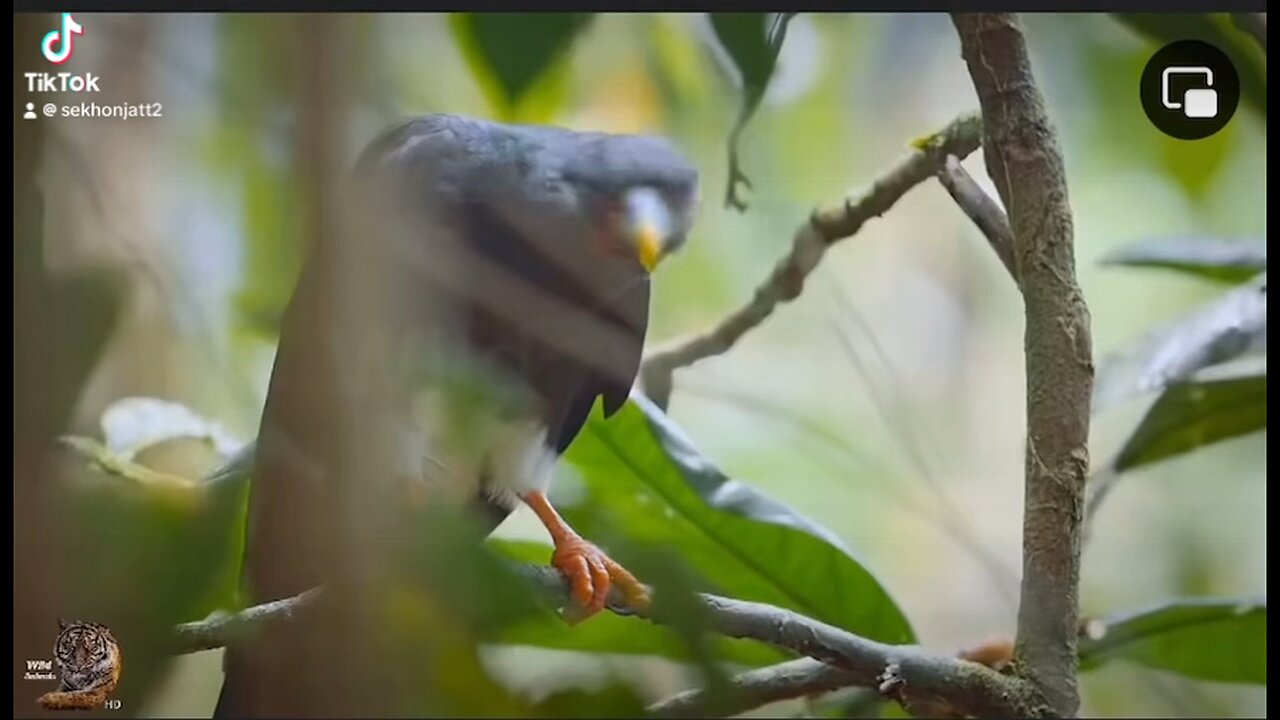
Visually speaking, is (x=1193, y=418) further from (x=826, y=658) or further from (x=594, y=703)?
(x=594, y=703)

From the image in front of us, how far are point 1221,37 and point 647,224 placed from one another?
479 mm

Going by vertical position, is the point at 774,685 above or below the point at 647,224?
below

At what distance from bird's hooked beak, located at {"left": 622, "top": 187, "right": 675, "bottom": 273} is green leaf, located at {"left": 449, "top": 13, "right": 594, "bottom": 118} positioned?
12cm

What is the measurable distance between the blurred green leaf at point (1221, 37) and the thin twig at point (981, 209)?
0.58 feet

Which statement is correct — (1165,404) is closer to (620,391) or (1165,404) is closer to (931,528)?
(931,528)

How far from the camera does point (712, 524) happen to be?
0.93 meters

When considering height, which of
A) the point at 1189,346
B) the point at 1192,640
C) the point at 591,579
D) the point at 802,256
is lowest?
the point at 1192,640

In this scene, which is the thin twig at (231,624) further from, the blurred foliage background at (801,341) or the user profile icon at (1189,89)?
the user profile icon at (1189,89)

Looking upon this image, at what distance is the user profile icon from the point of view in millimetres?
942

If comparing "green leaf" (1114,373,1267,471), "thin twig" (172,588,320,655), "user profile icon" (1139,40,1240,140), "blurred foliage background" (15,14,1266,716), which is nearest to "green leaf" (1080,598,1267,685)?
"blurred foliage background" (15,14,1266,716)

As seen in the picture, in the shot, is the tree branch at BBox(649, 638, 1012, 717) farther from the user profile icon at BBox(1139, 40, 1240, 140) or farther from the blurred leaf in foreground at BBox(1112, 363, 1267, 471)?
the user profile icon at BBox(1139, 40, 1240, 140)

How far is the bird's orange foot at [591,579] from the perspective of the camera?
0.91m

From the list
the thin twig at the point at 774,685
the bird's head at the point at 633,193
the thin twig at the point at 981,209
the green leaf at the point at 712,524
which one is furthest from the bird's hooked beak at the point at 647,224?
the thin twig at the point at 774,685

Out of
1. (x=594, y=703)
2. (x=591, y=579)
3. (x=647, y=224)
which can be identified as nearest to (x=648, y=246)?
(x=647, y=224)
